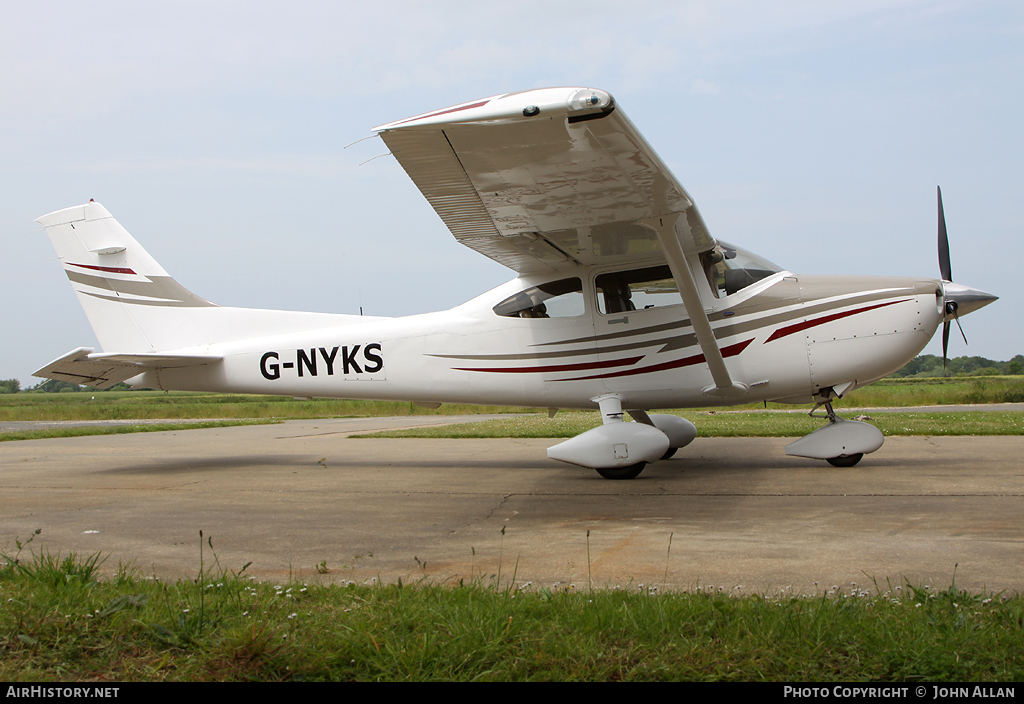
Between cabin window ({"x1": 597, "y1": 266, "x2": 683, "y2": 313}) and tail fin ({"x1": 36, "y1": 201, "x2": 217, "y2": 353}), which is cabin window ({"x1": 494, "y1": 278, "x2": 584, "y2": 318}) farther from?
tail fin ({"x1": 36, "y1": 201, "x2": 217, "y2": 353})

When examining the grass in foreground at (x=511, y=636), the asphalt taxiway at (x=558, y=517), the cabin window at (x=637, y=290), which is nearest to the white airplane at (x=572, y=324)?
the cabin window at (x=637, y=290)

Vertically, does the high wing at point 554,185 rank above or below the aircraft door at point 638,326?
above

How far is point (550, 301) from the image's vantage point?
772 centimetres

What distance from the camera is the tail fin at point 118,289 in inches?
359

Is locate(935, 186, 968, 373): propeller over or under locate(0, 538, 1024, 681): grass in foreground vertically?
over

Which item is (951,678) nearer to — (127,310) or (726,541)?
(726,541)

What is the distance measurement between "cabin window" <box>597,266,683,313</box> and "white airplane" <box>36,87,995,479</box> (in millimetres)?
15

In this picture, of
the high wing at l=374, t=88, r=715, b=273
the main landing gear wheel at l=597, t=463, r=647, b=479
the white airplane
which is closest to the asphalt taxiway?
the main landing gear wheel at l=597, t=463, r=647, b=479

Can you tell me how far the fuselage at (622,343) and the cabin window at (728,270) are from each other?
0.05 meters

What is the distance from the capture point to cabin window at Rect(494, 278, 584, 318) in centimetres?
764

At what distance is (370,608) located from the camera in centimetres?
269

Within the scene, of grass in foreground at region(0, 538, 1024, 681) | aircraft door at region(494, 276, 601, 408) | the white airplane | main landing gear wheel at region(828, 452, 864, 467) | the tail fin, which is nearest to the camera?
grass in foreground at region(0, 538, 1024, 681)

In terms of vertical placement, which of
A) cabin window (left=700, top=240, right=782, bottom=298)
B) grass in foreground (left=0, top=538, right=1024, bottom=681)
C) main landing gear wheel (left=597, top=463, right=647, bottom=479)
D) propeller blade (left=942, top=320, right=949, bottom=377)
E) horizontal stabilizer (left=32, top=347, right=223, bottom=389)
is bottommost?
main landing gear wheel (left=597, top=463, right=647, bottom=479)

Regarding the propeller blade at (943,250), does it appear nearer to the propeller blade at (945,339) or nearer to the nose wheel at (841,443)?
the propeller blade at (945,339)
